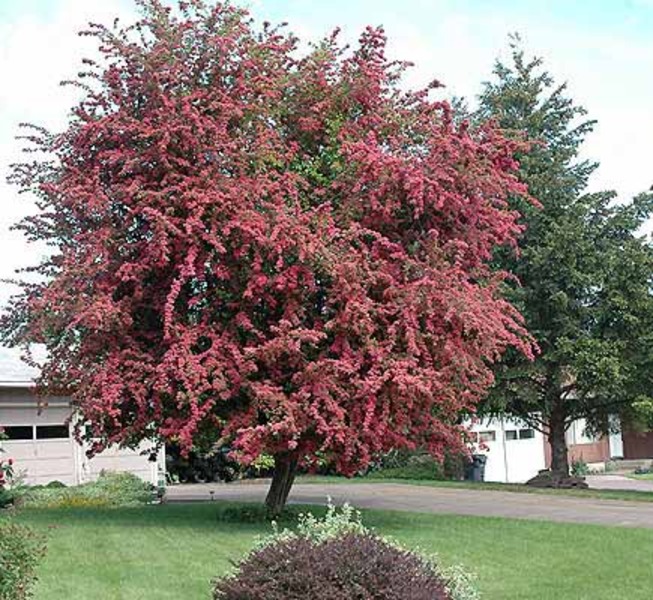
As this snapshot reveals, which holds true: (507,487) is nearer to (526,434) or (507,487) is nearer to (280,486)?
(280,486)

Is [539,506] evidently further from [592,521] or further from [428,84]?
[428,84]

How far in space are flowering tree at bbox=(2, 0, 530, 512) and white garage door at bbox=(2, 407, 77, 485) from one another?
8779 mm

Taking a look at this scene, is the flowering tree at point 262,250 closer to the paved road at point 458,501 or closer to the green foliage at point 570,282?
the paved road at point 458,501

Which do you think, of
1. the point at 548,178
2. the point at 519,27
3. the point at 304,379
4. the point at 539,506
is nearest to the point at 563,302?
the point at 548,178

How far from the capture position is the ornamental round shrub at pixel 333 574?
646 cm

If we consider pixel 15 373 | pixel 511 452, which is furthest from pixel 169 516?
pixel 511 452

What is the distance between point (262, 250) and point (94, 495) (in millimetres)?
8279

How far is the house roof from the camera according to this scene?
22.7 m

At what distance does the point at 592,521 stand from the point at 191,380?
22.9 feet

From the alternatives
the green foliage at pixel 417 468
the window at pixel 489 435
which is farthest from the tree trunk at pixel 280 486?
the window at pixel 489 435

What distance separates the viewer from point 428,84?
15.8m

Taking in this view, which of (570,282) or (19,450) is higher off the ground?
(570,282)

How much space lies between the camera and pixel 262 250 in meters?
14.0

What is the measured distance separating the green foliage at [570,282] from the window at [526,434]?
468 inches
